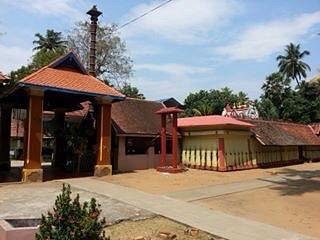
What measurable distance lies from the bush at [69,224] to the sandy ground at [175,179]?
9402mm

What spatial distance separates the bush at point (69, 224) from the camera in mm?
6211

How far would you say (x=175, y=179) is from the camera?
19.9m

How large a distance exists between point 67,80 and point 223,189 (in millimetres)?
8738

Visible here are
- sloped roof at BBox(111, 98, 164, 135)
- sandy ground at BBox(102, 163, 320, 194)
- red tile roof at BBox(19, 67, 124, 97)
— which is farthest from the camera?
sloped roof at BBox(111, 98, 164, 135)

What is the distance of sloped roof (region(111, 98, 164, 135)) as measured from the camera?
23909mm

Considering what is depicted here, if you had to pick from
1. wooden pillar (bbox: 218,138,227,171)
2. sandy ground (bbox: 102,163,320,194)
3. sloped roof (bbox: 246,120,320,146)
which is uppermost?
sloped roof (bbox: 246,120,320,146)

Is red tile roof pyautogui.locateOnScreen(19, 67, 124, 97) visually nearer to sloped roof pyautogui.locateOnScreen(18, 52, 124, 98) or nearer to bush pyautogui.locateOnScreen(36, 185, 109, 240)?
sloped roof pyautogui.locateOnScreen(18, 52, 124, 98)

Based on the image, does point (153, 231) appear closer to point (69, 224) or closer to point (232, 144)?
point (69, 224)

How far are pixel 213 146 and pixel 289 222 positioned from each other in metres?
13.3

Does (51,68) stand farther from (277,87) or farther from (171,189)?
(277,87)

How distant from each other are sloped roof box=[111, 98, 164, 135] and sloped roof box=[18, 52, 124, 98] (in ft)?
11.2

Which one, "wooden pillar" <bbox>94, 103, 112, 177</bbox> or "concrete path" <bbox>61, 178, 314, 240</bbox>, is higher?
"wooden pillar" <bbox>94, 103, 112, 177</bbox>

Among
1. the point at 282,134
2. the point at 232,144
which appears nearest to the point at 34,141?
the point at 232,144

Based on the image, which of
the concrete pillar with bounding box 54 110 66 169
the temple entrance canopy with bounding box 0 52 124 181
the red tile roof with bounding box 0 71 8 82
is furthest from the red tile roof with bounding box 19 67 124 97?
the concrete pillar with bounding box 54 110 66 169
